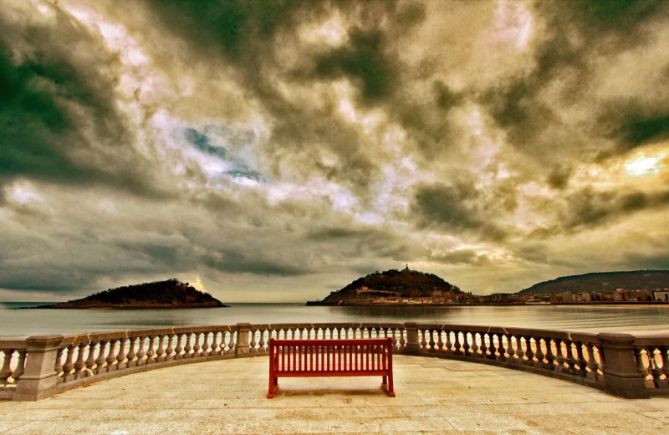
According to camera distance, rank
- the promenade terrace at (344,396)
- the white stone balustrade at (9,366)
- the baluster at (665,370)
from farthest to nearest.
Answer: the baluster at (665,370) < the white stone balustrade at (9,366) < the promenade terrace at (344,396)

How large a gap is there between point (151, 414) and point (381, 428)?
147 inches

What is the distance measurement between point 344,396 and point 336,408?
2.73ft

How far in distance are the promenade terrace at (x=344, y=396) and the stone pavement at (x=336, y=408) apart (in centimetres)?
2

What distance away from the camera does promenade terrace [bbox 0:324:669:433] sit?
17.9ft

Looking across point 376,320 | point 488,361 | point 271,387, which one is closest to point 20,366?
point 271,387

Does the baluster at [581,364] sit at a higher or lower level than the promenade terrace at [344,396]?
higher

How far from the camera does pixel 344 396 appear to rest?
7035 mm

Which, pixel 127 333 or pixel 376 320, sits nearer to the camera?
pixel 127 333

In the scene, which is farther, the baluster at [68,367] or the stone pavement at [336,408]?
the baluster at [68,367]

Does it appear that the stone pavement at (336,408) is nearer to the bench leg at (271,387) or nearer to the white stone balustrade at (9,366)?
the bench leg at (271,387)

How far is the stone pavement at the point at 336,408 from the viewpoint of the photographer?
5324 millimetres

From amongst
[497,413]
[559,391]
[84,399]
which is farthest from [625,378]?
[84,399]

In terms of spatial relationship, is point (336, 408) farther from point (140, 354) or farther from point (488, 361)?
point (140, 354)

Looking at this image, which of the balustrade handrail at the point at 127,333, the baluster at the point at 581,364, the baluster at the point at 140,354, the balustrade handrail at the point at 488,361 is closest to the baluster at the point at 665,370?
the balustrade handrail at the point at 488,361
